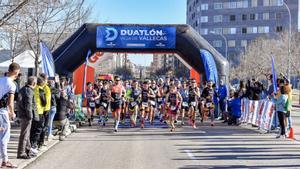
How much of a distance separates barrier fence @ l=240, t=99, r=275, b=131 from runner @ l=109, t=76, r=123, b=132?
17.6ft

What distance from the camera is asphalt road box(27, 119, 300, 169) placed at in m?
9.94

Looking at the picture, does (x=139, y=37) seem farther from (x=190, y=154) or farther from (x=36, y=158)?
(x=36, y=158)

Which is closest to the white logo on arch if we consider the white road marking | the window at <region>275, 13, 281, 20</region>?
the white road marking

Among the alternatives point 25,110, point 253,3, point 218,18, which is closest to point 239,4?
point 253,3

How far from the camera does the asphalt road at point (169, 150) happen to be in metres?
9.94

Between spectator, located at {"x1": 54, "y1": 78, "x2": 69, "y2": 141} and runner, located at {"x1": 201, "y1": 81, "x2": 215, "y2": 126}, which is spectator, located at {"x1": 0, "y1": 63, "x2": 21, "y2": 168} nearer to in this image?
spectator, located at {"x1": 54, "y1": 78, "x2": 69, "y2": 141}

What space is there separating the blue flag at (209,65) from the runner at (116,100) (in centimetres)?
504

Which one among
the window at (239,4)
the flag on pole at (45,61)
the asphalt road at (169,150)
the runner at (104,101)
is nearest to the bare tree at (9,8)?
the flag on pole at (45,61)

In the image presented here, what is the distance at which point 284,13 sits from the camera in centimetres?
8762

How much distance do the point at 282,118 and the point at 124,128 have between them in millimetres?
6028

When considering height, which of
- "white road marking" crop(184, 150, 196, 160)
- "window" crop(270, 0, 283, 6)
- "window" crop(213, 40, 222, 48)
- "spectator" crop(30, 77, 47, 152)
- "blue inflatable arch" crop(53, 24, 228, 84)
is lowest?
"white road marking" crop(184, 150, 196, 160)

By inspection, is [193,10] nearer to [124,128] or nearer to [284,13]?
[284,13]

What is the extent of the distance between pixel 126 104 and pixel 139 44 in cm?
347

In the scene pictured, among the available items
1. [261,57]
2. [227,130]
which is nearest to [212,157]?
[227,130]
